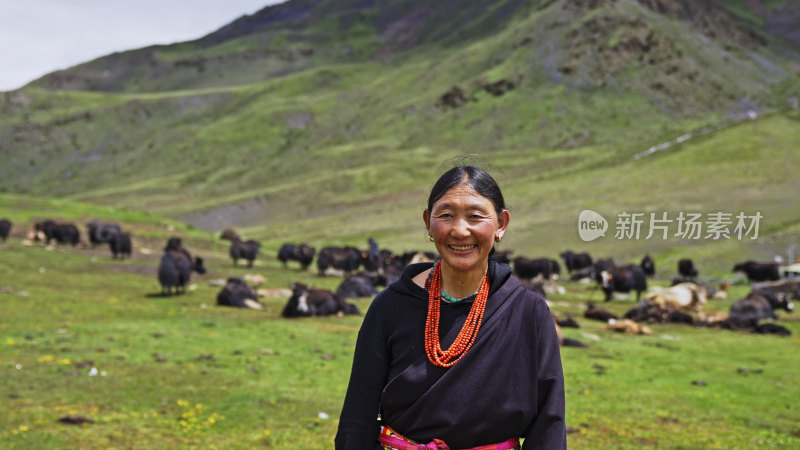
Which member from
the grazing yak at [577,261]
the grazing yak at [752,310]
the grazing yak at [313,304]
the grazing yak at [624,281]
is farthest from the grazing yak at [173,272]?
the grazing yak at [577,261]

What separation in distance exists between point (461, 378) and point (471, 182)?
1.19m

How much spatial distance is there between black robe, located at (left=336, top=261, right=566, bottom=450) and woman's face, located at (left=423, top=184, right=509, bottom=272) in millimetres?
217

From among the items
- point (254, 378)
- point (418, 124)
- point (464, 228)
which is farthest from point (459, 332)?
point (418, 124)

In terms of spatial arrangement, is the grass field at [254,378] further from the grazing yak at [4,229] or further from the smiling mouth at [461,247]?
the grazing yak at [4,229]

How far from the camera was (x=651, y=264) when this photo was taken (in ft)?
133

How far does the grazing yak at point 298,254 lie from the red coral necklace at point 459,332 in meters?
37.9

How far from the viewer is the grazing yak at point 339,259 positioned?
4003cm

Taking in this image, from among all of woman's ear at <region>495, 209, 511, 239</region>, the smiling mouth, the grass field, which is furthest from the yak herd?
the smiling mouth

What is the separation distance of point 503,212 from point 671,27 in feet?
540

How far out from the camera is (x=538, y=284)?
105 ft

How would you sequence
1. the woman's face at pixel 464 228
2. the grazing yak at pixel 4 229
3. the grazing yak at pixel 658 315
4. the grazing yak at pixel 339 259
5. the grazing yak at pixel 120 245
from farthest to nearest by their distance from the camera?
the grazing yak at pixel 339 259, the grazing yak at pixel 4 229, the grazing yak at pixel 120 245, the grazing yak at pixel 658 315, the woman's face at pixel 464 228

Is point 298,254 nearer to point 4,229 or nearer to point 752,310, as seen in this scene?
point 4,229

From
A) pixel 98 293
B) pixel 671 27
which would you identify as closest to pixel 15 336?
pixel 98 293

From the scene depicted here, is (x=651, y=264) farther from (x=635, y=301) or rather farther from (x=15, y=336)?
(x=15, y=336)
